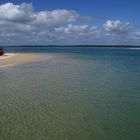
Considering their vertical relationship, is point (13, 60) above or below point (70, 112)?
below

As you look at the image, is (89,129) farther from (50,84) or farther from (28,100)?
(50,84)

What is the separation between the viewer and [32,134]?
8320 mm

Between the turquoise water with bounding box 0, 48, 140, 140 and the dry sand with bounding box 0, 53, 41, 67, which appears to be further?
the dry sand with bounding box 0, 53, 41, 67

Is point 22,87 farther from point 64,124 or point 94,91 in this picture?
point 64,124

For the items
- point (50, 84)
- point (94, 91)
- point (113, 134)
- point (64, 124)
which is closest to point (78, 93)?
point (94, 91)

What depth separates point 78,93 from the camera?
14.6 m

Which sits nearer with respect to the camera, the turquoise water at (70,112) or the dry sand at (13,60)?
the turquoise water at (70,112)

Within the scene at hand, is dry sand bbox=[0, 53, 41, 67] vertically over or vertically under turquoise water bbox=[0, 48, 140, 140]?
under

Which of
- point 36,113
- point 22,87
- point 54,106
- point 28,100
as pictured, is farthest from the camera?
point 22,87

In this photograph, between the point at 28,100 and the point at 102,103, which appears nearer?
the point at 102,103

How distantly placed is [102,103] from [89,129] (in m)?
3.62

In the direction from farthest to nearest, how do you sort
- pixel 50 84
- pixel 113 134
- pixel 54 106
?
pixel 50 84 < pixel 54 106 < pixel 113 134

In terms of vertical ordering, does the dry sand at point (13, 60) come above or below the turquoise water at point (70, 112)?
below

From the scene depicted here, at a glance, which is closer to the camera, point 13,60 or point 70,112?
point 70,112
